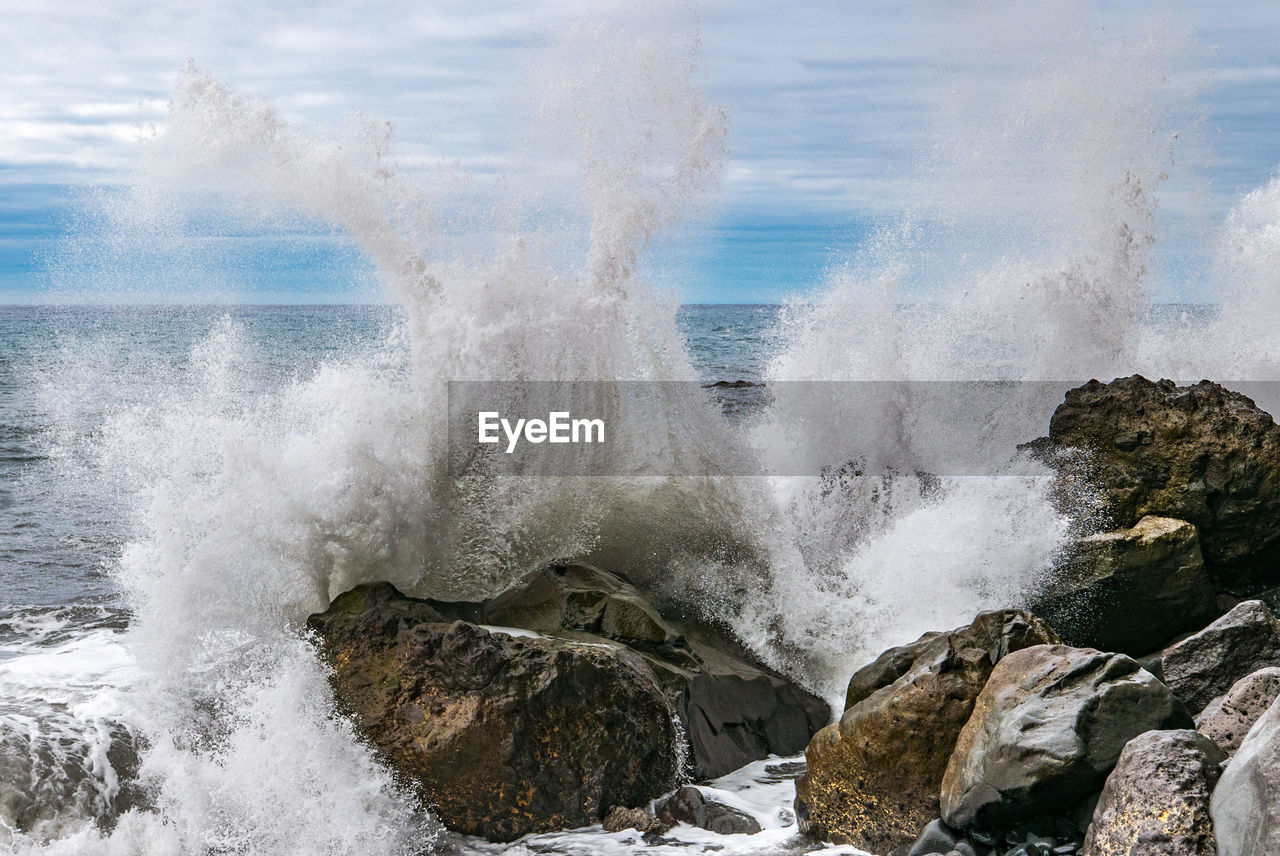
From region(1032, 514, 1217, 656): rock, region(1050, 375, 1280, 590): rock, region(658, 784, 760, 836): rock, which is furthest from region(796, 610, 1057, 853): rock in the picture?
region(1050, 375, 1280, 590): rock

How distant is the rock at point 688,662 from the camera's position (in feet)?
18.5

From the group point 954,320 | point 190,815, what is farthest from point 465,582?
point 954,320

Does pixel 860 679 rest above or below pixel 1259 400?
below

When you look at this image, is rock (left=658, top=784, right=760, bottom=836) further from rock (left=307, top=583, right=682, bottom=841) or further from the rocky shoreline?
rock (left=307, top=583, right=682, bottom=841)

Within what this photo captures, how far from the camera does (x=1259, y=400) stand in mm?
11719

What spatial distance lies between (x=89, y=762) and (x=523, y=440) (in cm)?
328

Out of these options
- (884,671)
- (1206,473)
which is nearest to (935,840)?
(884,671)

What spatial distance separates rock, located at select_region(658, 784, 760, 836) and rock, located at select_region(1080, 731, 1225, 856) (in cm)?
153

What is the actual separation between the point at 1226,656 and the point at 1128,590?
1.38m

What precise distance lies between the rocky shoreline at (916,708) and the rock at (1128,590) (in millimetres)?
13

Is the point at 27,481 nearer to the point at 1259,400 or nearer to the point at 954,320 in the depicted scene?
the point at 954,320

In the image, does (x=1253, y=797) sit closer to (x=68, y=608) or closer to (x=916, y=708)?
(x=916, y=708)

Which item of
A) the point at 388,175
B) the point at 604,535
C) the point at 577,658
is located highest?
the point at 388,175

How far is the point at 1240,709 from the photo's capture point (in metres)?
4.44
